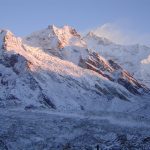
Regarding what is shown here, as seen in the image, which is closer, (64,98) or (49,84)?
(64,98)

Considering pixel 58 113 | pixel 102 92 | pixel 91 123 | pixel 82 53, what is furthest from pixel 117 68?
pixel 91 123

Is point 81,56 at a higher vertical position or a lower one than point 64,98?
higher

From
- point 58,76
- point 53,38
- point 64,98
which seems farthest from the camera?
point 53,38

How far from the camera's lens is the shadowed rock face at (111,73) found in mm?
169587

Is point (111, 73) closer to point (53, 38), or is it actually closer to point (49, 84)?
point (53, 38)

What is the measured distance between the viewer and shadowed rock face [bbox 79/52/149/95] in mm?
169587

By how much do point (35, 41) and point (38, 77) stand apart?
161 ft

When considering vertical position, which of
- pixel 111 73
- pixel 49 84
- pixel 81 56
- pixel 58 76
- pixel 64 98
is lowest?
pixel 64 98

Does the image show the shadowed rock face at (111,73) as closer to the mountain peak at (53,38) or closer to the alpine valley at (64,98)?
the alpine valley at (64,98)

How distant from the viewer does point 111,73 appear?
576ft

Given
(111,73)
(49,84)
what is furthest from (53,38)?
(49,84)

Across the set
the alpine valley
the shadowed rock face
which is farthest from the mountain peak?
A: the shadowed rock face

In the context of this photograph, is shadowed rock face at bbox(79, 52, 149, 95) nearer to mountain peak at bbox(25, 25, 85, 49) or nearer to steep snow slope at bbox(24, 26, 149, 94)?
steep snow slope at bbox(24, 26, 149, 94)

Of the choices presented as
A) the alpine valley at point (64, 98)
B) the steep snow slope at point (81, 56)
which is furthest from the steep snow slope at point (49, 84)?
the steep snow slope at point (81, 56)
